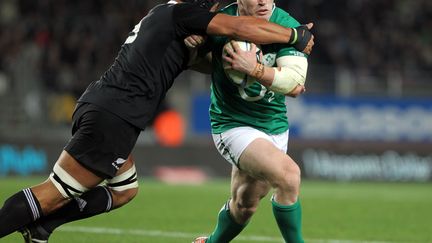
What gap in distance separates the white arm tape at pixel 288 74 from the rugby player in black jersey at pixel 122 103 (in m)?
0.11

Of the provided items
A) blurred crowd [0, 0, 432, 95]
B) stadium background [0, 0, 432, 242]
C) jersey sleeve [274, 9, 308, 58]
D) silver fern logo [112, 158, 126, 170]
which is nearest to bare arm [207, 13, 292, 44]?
jersey sleeve [274, 9, 308, 58]

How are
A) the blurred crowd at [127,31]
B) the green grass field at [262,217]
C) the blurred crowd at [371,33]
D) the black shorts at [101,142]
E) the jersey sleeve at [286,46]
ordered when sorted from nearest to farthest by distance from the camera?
the black shorts at [101,142], the jersey sleeve at [286,46], the green grass field at [262,217], the blurred crowd at [127,31], the blurred crowd at [371,33]

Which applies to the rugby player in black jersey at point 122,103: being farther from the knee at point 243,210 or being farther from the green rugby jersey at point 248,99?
the knee at point 243,210

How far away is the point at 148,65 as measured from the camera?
5.77 meters

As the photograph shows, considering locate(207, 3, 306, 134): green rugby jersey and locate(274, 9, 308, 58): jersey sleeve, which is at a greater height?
locate(274, 9, 308, 58): jersey sleeve

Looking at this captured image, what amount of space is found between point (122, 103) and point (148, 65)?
1.02ft

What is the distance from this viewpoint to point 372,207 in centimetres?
1186

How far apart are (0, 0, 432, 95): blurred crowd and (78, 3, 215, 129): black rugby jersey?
11209 mm

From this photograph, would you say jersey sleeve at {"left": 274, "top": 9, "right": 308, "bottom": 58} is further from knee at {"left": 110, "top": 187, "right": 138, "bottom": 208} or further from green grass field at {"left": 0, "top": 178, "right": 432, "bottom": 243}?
green grass field at {"left": 0, "top": 178, "right": 432, "bottom": 243}

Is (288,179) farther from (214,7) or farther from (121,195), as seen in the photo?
(214,7)

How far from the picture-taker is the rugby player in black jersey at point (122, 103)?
223 inches

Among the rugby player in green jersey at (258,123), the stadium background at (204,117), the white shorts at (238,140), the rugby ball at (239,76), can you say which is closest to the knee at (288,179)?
the rugby player in green jersey at (258,123)

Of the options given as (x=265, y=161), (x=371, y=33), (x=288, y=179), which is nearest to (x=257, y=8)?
(x=265, y=161)

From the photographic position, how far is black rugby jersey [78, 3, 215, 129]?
5.74 meters
